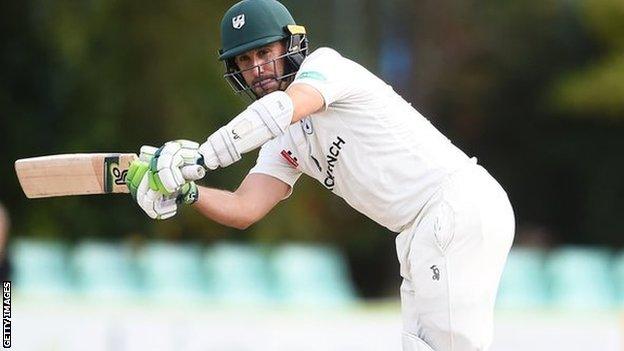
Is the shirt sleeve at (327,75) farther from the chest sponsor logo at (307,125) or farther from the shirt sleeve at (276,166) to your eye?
the shirt sleeve at (276,166)

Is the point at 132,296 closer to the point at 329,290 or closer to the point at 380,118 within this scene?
the point at 329,290

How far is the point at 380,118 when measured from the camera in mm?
4754

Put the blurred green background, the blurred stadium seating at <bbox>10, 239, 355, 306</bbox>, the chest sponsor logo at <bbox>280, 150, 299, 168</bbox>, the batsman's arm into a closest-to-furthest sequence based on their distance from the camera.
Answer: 1. the batsman's arm
2. the chest sponsor logo at <bbox>280, 150, 299, 168</bbox>
3. the blurred stadium seating at <bbox>10, 239, 355, 306</bbox>
4. the blurred green background

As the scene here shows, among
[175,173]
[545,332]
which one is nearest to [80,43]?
[545,332]

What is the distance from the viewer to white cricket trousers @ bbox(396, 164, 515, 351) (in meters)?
4.70

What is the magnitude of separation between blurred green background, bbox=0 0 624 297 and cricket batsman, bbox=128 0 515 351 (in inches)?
256

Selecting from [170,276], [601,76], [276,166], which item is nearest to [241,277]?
[170,276]

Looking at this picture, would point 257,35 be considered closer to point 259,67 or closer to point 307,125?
point 259,67

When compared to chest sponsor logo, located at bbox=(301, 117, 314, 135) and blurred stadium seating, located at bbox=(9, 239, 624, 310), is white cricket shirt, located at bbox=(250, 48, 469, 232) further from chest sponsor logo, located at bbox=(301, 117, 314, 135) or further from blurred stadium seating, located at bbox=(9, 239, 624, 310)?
blurred stadium seating, located at bbox=(9, 239, 624, 310)

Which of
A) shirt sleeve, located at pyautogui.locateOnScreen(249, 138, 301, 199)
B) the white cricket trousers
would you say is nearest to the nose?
shirt sleeve, located at pyautogui.locateOnScreen(249, 138, 301, 199)

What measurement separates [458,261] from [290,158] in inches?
29.8

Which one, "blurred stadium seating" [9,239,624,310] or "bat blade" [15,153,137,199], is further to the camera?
"blurred stadium seating" [9,239,624,310]

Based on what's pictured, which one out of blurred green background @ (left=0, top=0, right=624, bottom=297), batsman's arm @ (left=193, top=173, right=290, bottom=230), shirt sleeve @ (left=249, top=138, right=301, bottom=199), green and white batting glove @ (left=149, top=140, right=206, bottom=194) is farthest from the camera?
blurred green background @ (left=0, top=0, right=624, bottom=297)

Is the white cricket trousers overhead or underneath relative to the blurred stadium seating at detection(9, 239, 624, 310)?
overhead
